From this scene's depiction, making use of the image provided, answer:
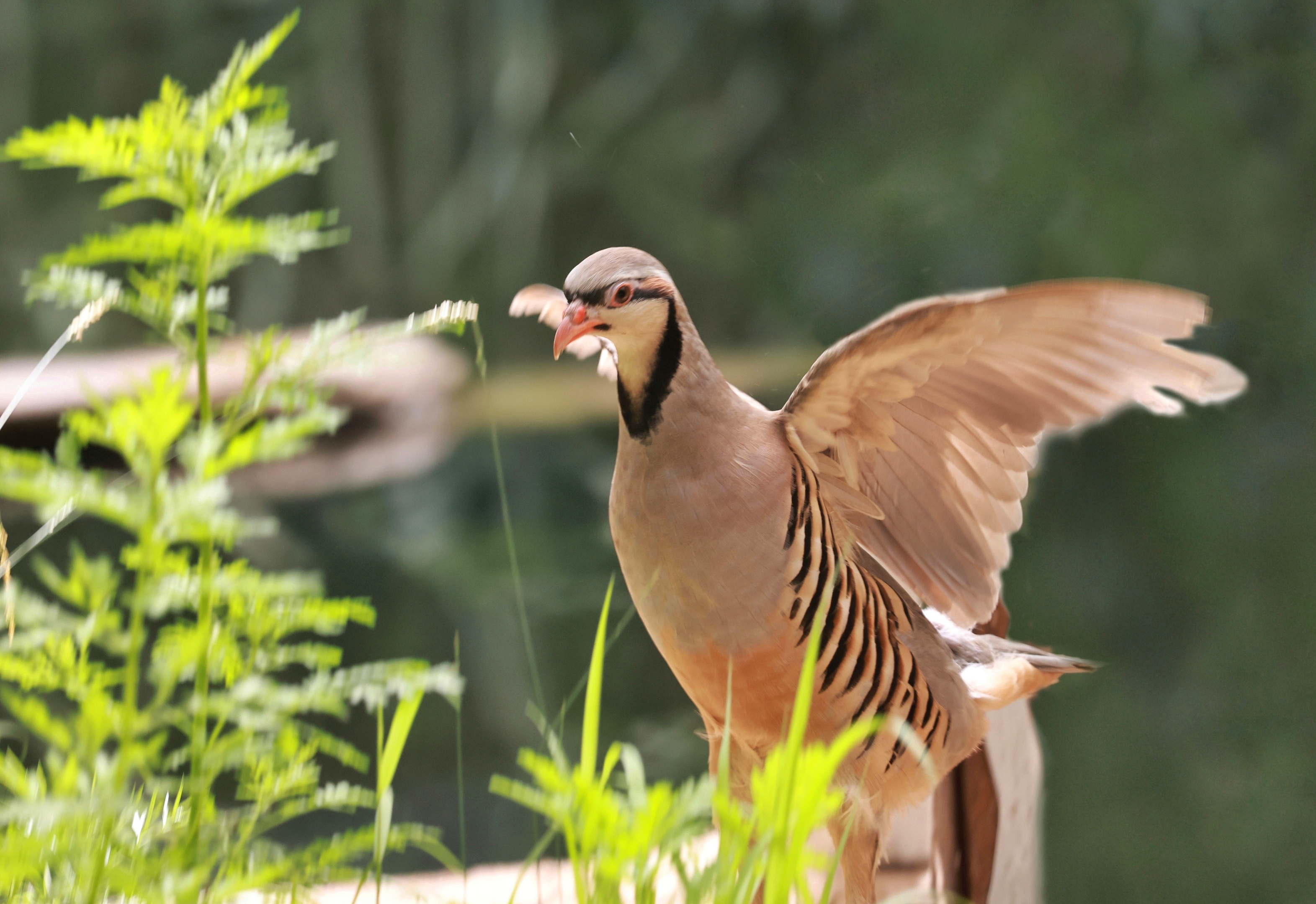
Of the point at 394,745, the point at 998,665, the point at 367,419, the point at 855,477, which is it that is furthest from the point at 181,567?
the point at 367,419

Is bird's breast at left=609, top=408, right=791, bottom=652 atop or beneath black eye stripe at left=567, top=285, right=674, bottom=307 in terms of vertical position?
beneath

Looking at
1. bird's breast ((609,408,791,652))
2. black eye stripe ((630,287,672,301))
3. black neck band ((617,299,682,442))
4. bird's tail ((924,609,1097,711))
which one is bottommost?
bird's tail ((924,609,1097,711))

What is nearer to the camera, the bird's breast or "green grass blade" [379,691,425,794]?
"green grass blade" [379,691,425,794]

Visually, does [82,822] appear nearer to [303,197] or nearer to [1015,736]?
[1015,736]

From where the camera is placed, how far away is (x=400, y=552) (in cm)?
326

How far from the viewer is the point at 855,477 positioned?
3.86 feet

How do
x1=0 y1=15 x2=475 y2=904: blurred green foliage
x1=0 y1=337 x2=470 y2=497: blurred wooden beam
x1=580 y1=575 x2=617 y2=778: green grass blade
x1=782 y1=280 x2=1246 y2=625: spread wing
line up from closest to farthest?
x1=0 y1=15 x2=475 y2=904: blurred green foliage < x1=580 y1=575 x2=617 y2=778: green grass blade < x1=782 y1=280 x2=1246 y2=625: spread wing < x1=0 y1=337 x2=470 y2=497: blurred wooden beam

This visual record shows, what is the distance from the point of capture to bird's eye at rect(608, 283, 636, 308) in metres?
1.01

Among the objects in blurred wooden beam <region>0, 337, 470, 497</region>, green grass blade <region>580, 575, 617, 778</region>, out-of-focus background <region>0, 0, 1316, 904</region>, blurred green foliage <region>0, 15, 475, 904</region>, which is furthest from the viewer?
blurred wooden beam <region>0, 337, 470, 497</region>

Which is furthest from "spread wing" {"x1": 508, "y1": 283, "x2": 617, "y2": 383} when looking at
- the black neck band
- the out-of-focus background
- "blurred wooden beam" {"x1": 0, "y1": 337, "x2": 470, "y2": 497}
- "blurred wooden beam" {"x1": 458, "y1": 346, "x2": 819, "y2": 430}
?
"blurred wooden beam" {"x1": 0, "y1": 337, "x2": 470, "y2": 497}

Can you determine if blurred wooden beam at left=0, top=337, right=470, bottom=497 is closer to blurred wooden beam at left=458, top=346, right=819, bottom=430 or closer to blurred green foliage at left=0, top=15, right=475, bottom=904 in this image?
blurred wooden beam at left=458, top=346, right=819, bottom=430

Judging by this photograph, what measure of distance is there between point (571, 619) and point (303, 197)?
1.70 metres

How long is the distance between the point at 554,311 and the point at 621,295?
0.82 feet

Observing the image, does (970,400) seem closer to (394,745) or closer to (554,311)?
(554,311)
